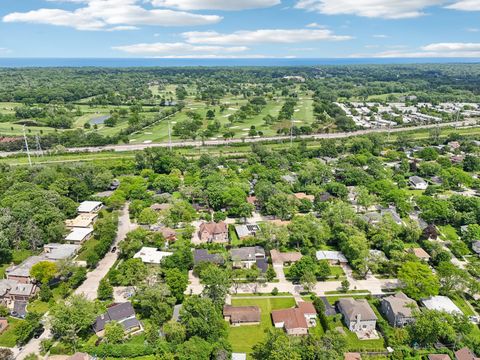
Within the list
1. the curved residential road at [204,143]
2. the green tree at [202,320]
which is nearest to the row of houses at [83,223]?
the green tree at [202,320]

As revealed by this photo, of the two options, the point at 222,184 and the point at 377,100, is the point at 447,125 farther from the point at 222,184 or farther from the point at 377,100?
the point at 222,184

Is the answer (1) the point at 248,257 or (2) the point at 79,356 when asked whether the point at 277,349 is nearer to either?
(2) the point at 79,356

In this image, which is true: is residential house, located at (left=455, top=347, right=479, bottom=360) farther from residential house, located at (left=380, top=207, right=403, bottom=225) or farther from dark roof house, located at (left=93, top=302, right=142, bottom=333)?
dark roof house, located at (left=93, top=302, right=142, bottom=333)

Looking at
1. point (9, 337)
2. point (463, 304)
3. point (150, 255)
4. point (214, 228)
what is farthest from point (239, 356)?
point (463, 304)

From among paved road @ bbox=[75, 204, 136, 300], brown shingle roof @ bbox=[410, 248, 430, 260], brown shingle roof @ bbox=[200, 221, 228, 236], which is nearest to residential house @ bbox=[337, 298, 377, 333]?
brown shingle roof @ bbox=[410, 248, 430, 260]

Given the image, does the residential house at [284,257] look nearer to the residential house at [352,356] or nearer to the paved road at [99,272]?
the residential house at [352,356]

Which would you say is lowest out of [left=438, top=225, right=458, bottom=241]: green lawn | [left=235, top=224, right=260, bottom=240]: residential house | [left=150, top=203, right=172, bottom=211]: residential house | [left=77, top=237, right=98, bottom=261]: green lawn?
[left=77, top=237, right=98, bottom=261]: green lawn
